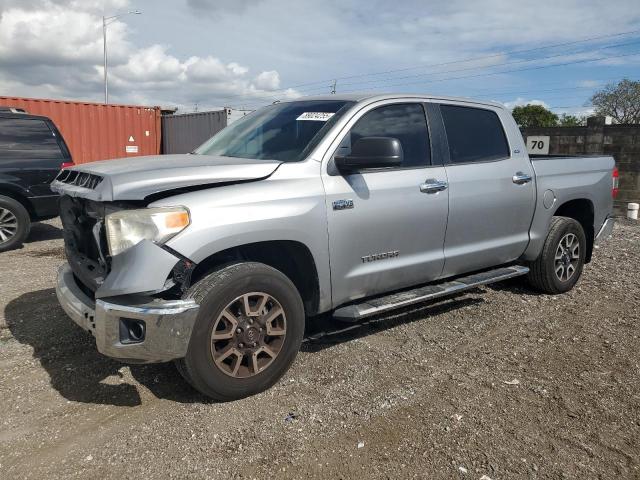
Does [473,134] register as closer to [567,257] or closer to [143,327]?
[567,257]

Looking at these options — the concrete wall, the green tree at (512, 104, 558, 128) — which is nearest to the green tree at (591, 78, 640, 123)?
the green tree at (512, 104, 558, 128)

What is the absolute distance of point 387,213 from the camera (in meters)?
3.63

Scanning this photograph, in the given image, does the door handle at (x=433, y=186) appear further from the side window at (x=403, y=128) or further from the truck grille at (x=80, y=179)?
the truck grille at (x=80, y=179)

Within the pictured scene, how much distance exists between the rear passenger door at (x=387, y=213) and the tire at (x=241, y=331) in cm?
44

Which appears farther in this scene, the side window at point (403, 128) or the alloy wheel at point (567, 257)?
the alloy wheel at point (567, 257)

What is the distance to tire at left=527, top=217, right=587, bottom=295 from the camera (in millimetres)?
5094

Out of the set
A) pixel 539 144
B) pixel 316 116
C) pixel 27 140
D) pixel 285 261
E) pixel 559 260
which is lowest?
pixel 559 260

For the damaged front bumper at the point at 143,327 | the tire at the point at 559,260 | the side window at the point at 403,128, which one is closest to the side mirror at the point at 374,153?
the side window at the point at 403,128

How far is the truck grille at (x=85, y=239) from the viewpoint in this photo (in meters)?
2.98

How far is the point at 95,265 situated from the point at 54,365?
37.5 inches

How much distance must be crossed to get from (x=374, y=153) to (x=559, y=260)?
9.64 feet

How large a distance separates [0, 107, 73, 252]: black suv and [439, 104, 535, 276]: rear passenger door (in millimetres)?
5783

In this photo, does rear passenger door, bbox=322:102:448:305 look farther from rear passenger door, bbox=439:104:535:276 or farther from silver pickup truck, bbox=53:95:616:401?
rear passenger door, bbox=439:104:535:276

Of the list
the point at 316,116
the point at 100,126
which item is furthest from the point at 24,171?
the point at 100,126
